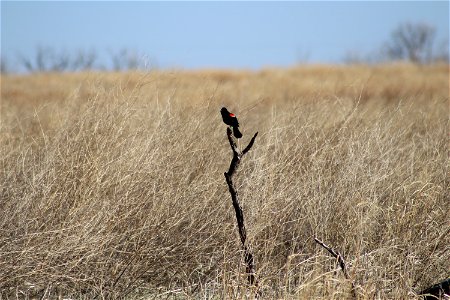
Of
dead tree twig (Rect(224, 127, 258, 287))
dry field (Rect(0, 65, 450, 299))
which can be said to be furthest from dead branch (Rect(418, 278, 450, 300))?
dead tree twig (Rect(224, 127, 258, 287))

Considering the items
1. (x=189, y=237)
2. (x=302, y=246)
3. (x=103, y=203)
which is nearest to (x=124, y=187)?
(x=103, y=203)

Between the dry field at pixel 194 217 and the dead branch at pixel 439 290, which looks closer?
the dead branch at pixel 439 290

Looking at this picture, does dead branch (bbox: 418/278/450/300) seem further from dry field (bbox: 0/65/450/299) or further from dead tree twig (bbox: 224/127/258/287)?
dead tree twig (bbox: 224/127/258/287)

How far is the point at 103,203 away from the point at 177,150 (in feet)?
2.42

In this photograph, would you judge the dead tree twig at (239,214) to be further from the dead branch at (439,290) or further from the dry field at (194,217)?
the dead branch at (439,290)

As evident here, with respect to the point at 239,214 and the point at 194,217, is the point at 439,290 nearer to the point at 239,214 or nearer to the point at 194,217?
the point at 239,214

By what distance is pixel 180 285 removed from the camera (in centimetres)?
360

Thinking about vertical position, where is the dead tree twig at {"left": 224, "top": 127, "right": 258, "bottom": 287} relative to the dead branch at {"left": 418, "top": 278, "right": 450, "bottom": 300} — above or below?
above

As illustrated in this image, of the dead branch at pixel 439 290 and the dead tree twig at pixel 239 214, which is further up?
the dead tree twig at pixel 239 214

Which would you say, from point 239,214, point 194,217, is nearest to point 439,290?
point 239,214

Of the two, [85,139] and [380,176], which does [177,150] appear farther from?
[380,176]

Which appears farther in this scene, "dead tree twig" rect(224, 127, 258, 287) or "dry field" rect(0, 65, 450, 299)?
"dry field" rect(0, 65, 450, 299)

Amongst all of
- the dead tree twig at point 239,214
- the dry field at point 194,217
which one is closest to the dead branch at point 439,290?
the dry field at point 194,217

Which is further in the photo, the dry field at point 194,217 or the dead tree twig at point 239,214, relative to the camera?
the dry field at point 194,217
